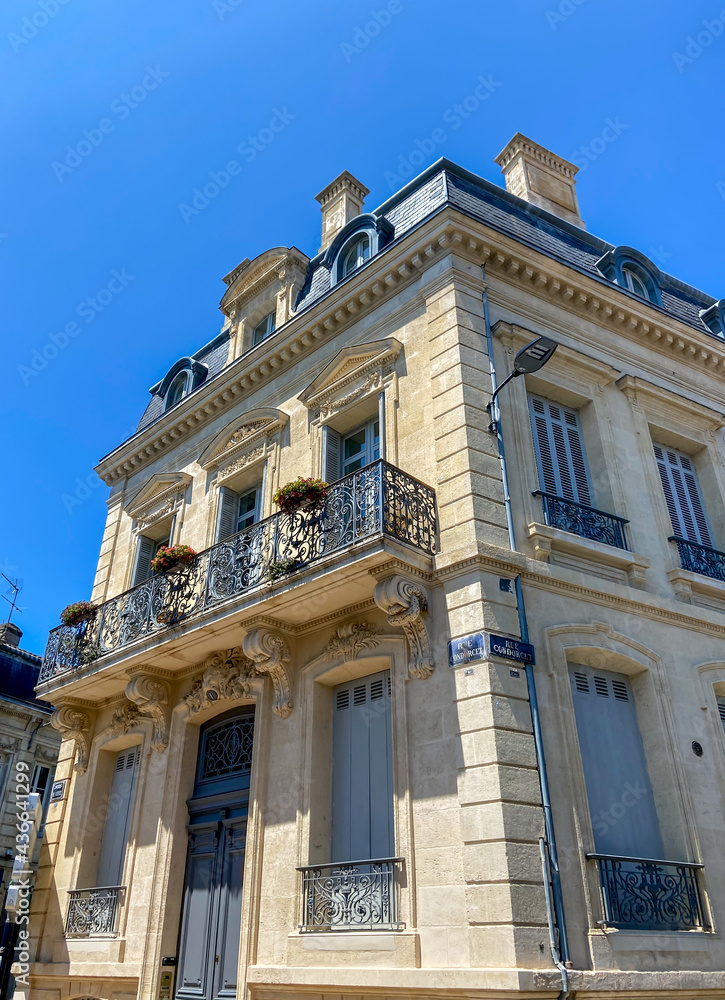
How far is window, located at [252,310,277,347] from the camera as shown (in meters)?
13.9

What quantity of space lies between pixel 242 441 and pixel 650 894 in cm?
827

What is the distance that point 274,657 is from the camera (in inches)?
359

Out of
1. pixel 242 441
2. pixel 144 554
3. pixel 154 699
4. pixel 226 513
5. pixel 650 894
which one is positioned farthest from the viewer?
pixel 144 554

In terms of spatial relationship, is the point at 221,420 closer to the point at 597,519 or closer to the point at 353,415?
the point at 353,415

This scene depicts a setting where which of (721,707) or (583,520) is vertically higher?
(583,520)

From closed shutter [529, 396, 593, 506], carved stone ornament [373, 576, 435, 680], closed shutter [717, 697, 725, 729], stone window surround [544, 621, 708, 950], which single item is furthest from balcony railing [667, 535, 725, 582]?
carved stone ornament [373, 576, 435, 680]

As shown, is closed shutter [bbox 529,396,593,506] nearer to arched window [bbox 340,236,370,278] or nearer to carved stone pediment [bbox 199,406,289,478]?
arched window [bbox 340,236,370,278]

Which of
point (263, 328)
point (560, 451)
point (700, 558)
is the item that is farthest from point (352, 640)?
point (263, 328)

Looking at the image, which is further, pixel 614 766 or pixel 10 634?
pixel 10 634

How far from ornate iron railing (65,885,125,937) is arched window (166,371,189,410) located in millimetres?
8435

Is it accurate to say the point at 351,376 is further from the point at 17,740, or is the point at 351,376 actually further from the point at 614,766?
the point at 17,740

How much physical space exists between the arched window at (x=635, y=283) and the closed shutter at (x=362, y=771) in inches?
299

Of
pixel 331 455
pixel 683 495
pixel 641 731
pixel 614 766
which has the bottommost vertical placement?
pixel 614 766

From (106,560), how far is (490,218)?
893 centimetres
